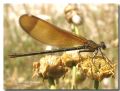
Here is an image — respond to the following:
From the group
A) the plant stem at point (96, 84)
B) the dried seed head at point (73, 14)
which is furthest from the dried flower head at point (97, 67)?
the dried seed head at point (73, 14)

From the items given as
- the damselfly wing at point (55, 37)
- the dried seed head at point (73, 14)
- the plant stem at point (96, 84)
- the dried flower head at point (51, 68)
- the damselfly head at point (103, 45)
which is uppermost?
the dried seed head at point (73, 14)

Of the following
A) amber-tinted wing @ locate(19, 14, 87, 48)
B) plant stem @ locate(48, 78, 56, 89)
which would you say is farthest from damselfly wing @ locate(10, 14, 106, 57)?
plant stem @ locate(48, 78, 56, 89)

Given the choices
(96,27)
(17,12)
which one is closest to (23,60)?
(17,12)

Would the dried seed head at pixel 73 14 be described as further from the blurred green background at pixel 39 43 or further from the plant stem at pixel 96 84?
the plant stem at pixel 96 84

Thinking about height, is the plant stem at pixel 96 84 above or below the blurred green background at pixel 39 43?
below

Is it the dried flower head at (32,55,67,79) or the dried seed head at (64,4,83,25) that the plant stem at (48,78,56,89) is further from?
the dried seed head at (64,4,83,25)

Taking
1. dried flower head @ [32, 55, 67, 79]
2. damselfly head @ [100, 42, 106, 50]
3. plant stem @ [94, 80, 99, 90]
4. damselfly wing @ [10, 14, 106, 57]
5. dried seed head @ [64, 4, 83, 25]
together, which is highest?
dried seed head @ [64, 4, 83, 25]

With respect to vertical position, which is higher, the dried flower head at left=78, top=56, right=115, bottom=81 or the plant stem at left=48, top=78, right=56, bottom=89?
the dried flower head at left=78, top=56, right=115, bottom=81
